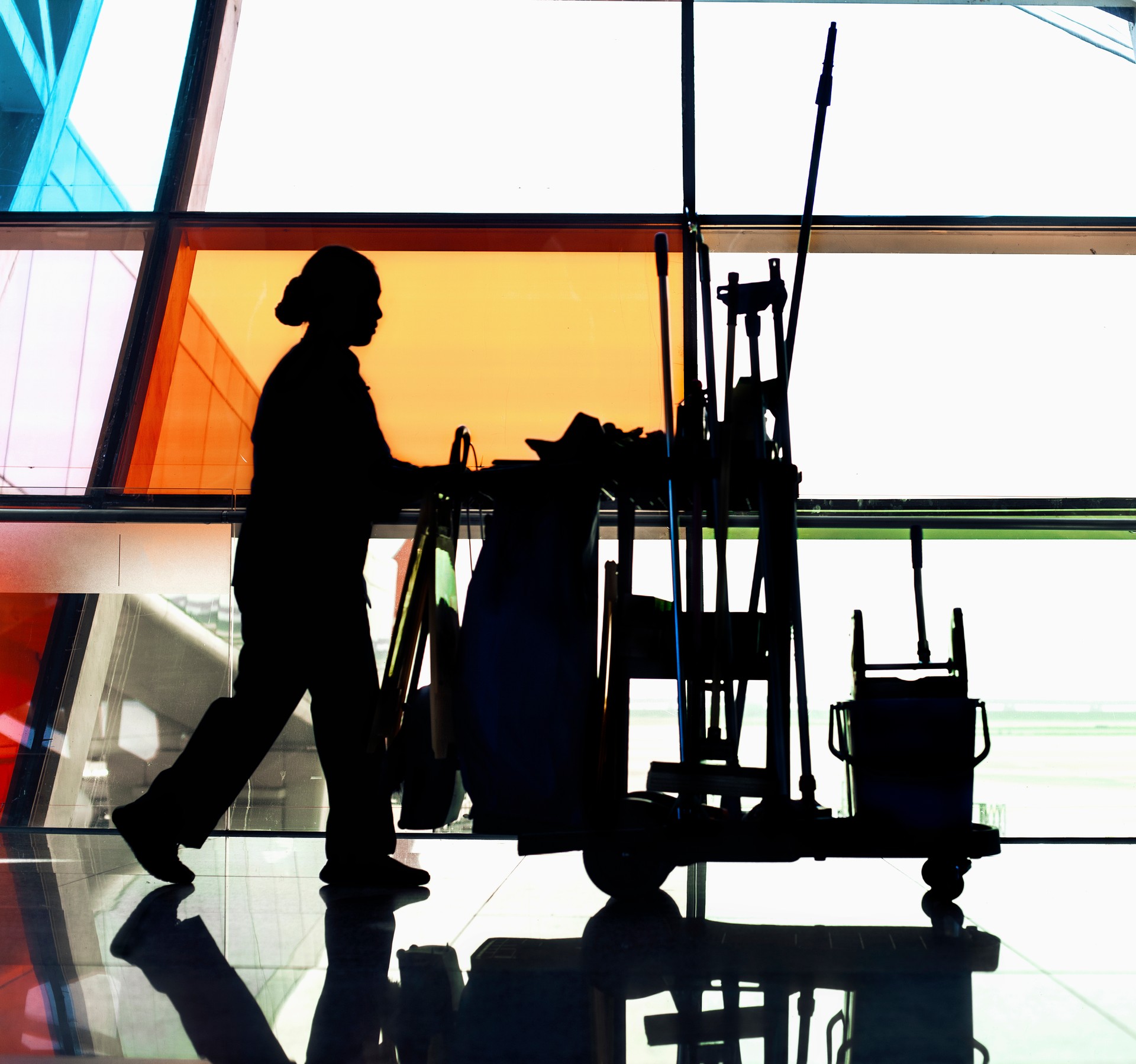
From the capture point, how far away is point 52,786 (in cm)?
283

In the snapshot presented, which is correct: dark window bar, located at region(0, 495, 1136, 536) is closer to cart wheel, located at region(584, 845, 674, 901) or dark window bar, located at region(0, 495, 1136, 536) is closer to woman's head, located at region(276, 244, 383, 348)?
woman's head, located at region(276, 244, 383, 348)

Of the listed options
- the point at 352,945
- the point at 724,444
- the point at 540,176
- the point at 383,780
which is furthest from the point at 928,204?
the point at 352,945

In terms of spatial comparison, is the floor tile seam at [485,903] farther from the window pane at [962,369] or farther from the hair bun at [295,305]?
the window pane at [962,369]

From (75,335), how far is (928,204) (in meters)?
3.15

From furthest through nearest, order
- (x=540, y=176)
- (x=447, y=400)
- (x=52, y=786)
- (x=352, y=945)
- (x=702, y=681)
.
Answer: (x=540, y=176), (x=447, y=400), (x=52, y=786), (x=702, y=681), (x=352, y=945)

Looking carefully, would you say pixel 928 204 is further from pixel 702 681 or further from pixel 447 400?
pixel 702 681

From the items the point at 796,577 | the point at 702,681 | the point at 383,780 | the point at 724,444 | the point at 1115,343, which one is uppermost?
the point at 1115,343

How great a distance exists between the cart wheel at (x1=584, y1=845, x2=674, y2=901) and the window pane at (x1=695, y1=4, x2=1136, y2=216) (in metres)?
2.59

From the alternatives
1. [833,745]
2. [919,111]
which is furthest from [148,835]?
[919,111]

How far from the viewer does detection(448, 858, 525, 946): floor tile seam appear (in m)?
1.55

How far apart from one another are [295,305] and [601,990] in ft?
4.70

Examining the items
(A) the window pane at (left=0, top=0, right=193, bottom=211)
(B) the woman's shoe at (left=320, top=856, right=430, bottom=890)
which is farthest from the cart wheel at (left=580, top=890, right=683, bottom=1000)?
(A) the window pane at (left=0, top=0, right=193, bottom=211)

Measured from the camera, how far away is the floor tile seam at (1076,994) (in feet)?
3.67

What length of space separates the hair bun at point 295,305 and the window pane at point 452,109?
6.20 feet
